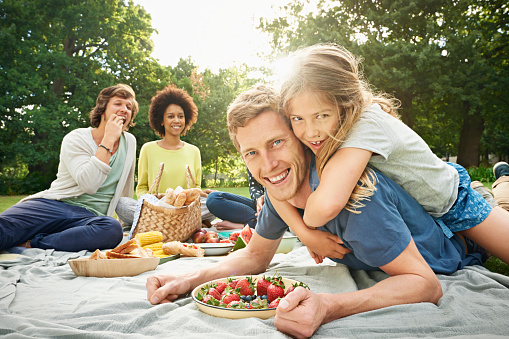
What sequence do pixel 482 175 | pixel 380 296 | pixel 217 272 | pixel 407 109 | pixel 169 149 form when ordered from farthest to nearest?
pixel 407 109 → pixel 482 175 → pixel 169 149 → pixel 217 272 → pixel 380 296

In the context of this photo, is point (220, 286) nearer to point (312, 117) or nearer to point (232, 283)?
point (232, 283)

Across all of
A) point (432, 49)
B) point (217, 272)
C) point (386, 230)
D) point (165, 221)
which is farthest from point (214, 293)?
point (432, 49)

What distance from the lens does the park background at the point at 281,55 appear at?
16.2 m

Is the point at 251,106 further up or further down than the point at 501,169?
further up

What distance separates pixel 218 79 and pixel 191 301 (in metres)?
24.9

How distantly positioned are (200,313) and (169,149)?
15.6 ft

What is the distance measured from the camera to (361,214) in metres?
1.88

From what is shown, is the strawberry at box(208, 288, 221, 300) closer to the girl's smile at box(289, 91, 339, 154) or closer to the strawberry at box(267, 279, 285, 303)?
the strawberry at box(267, 279, 285, 303)

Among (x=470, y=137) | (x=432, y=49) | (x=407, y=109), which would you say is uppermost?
(x=432, y=49)

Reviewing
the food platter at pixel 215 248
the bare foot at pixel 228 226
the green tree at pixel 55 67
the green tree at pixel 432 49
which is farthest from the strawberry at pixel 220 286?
the green tree at pixel 55 67

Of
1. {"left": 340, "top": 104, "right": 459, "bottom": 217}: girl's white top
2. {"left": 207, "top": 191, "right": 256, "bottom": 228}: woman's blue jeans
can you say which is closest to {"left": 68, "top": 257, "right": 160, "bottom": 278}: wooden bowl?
{"left": 340, "top": 104, "right": 459, "bottom": 217}: girl's white top

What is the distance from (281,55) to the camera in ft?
66.5

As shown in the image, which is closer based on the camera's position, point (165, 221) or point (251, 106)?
point (251, 106)

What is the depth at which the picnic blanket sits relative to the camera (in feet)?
5.26
